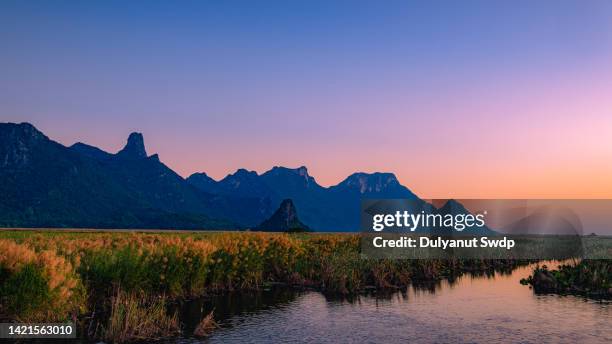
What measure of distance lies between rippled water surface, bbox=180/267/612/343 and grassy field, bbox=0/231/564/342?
66.8 inches

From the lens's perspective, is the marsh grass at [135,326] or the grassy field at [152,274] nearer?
A: the grassy field at [152,274]

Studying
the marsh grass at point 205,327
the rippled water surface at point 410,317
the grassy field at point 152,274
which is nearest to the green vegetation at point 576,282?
the rippled water surface at point 410,317

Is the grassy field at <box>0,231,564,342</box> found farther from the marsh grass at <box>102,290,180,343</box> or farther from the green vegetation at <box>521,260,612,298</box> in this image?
the green vegetation at <box>521,260,612,298</box>

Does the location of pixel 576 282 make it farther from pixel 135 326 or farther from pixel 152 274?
pixel 135 326

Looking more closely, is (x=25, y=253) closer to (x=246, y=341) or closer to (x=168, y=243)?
(x=246, y=341)

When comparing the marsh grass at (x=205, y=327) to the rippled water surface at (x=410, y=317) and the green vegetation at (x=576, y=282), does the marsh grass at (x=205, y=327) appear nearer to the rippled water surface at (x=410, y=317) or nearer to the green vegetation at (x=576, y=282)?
the rippled water surface at (x=410, y=317)

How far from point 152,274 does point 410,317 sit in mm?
12182

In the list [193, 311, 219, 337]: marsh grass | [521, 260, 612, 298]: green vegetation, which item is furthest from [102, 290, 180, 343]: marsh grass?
[521, 260, 612, 298]: green vegetation

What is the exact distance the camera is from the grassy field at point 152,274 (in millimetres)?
18156

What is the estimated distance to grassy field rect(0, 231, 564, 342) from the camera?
18.2 m

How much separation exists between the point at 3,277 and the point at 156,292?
8835 mm

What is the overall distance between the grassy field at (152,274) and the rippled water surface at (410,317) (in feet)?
5.56

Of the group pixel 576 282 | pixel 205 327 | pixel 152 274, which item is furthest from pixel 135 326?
pixel 576 282

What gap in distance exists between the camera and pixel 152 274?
83.6 ft
